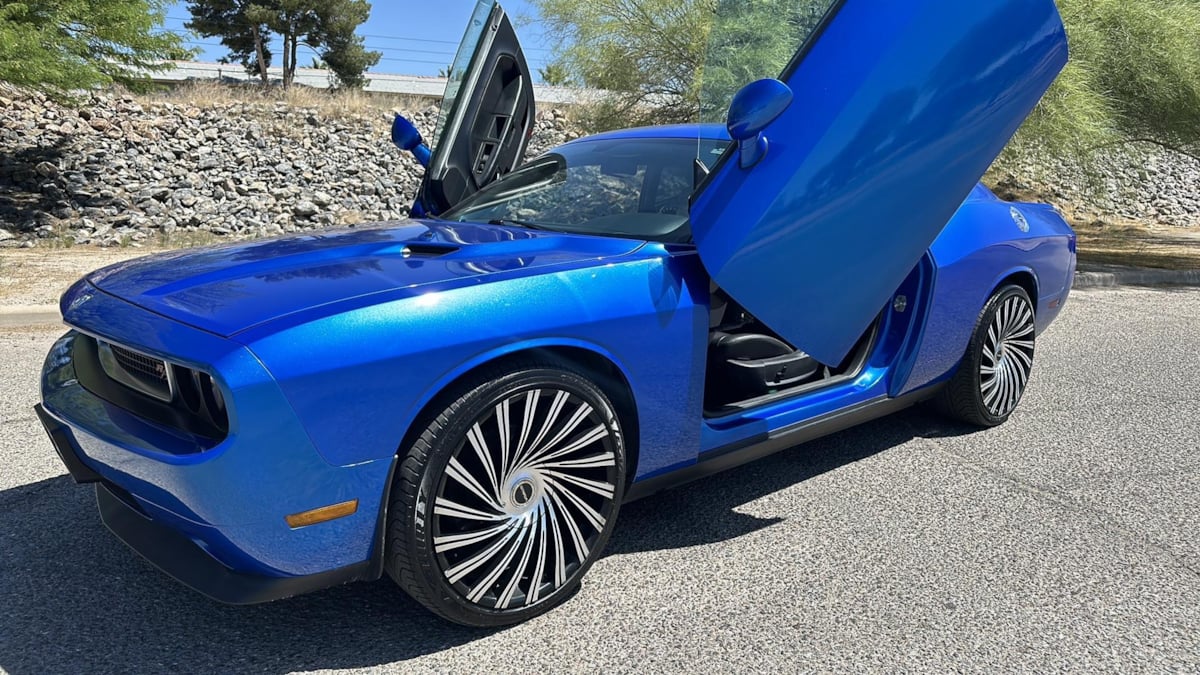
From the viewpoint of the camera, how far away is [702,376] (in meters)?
2.86

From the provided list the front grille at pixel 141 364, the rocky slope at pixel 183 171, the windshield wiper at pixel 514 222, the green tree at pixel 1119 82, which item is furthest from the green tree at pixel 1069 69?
the front grille at pixel 141 364

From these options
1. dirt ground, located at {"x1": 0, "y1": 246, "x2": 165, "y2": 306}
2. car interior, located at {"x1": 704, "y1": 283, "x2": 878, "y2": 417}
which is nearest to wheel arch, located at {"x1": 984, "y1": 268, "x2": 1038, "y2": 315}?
car interior, located at {"x1": 704, "y1": 283, "x2": 878, "y2": 417}

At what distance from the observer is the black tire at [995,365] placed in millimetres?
4184

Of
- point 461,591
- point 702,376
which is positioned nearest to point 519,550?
point 461,591

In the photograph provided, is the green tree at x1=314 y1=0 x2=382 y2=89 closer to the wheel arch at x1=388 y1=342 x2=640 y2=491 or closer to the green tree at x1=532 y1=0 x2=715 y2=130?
the green tree at x1=532 y1=0 x2=715 y2=130

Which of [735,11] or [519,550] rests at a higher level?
[735,11]

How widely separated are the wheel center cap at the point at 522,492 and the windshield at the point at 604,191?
1.00 m

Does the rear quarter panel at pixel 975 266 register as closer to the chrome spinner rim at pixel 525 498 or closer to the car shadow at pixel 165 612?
the car shadow at pixel 165 612

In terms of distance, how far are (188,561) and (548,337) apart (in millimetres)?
1112

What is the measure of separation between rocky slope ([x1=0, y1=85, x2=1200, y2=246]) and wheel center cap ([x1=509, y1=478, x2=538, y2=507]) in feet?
37.0

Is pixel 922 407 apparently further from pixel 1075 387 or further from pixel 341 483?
pixel 341 483

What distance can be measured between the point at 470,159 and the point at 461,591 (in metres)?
2.62

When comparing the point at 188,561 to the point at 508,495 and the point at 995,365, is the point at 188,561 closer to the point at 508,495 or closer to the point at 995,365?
the point at 508,495

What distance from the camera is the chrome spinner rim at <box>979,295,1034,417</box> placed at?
429cm
